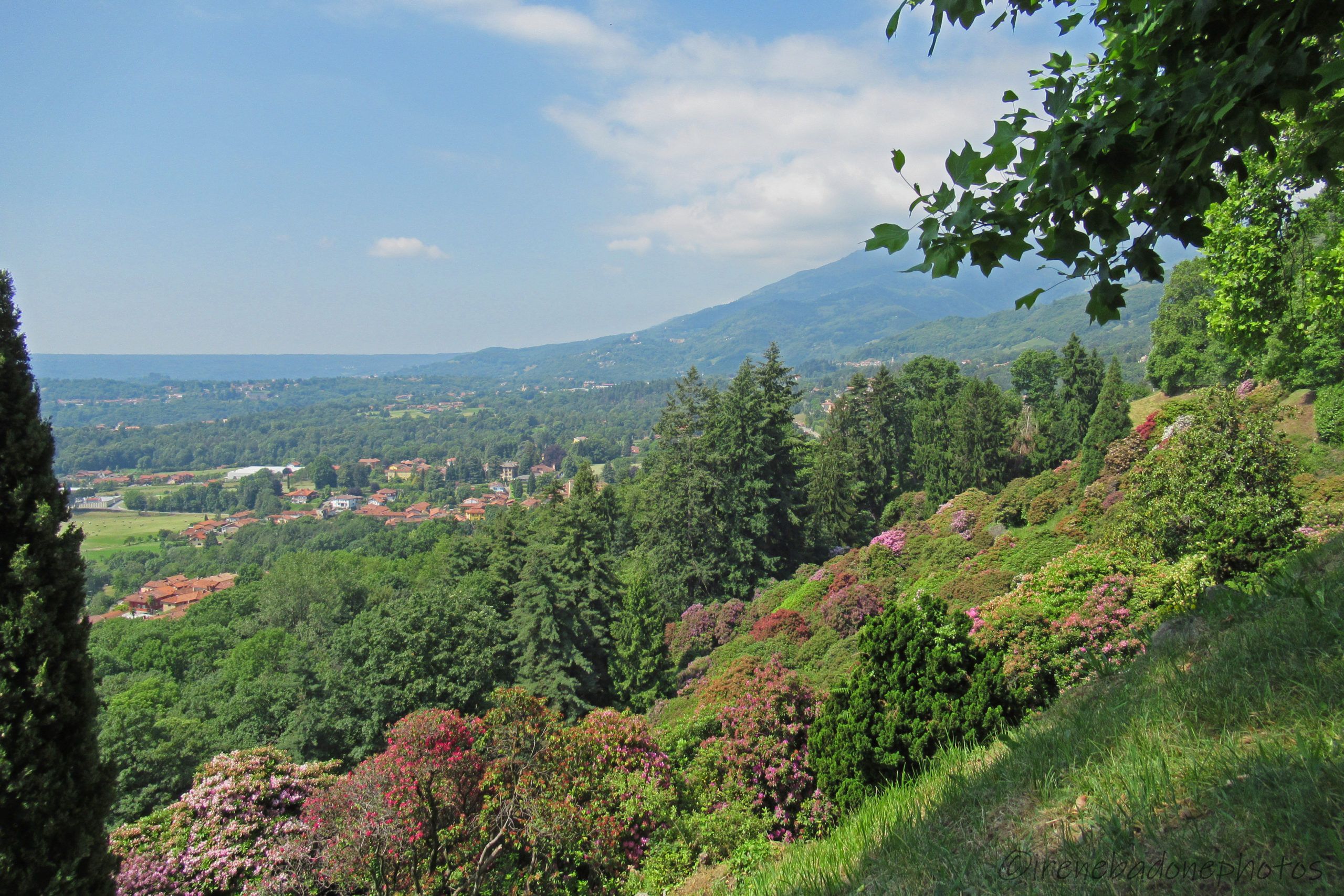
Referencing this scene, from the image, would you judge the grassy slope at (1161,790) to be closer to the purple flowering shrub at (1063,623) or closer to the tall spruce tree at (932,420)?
the purple flowering shrub at (1063,623)

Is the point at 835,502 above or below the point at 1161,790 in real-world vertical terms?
below

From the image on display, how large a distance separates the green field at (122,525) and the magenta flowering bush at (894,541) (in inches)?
3788

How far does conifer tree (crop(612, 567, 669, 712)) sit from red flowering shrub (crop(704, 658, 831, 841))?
11.5 meters

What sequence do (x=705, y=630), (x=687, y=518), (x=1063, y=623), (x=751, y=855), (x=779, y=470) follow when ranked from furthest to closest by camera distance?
1. (x=779, y=470)
2. (x=687, y=518)
3. (x=705, y=630)
4. (x=1063, y=623)
5. (x=751, y=855)

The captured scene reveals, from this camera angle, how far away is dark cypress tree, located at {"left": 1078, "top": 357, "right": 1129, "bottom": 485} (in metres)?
25.1

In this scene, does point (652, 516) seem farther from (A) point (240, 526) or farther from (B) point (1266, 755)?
(A) point (240, 526)

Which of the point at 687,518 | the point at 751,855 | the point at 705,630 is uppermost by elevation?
the point at 751,855

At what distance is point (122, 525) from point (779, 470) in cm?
11418

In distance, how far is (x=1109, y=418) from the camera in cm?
2661

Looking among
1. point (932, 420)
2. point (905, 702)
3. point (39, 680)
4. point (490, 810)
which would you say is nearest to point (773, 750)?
point (905, 702)

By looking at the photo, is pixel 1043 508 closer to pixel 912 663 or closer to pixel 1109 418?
pixel 1109 418

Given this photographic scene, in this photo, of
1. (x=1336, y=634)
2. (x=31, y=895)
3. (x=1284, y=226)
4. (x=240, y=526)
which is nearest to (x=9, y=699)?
(x=31, y=895)

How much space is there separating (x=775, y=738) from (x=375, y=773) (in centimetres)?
554

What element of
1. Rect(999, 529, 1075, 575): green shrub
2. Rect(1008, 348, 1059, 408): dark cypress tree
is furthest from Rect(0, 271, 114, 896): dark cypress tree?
Rect(1008, 348, 1059, 408): dark cypress tree
